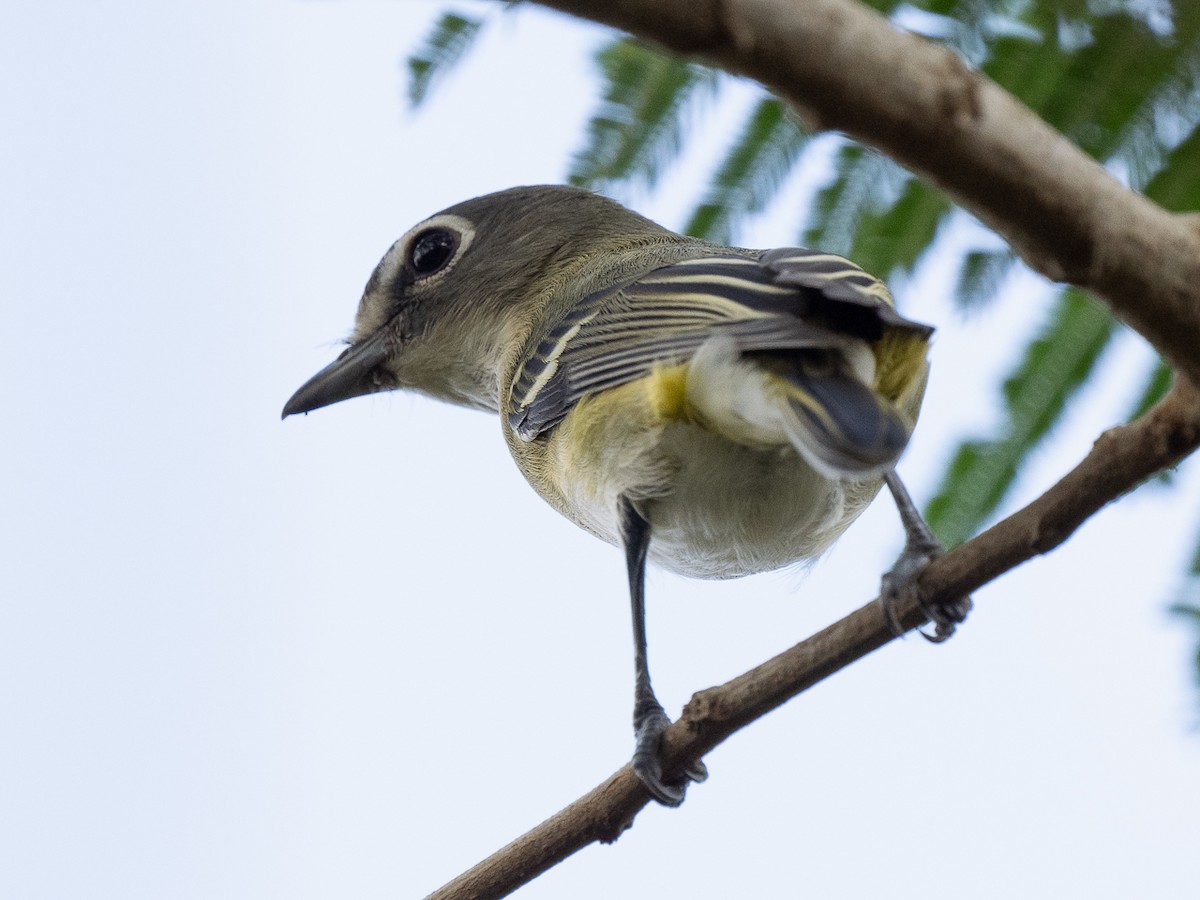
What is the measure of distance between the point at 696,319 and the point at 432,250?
2395 millimetres

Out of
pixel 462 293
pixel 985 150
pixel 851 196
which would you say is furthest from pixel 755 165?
pixel 985 150

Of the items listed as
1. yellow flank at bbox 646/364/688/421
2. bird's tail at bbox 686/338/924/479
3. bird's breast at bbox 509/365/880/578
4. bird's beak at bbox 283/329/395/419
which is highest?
bird's tail at bbox 686/338/924/479

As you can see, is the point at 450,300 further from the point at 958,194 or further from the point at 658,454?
the point at 958,194

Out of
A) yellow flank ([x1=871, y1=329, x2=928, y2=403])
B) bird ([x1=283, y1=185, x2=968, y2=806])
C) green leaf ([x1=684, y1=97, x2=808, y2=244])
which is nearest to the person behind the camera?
bird ([x1=283, y1=185, x2=968, y2=806])

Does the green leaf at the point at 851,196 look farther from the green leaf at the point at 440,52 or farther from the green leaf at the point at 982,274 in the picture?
the green leaf at the point at 440,52

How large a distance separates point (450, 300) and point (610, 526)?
1.58m

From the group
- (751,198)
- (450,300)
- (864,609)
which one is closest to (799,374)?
(864,609)

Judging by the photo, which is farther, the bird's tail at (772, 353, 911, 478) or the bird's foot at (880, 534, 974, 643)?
the bird's foot at (880, 534, 974, 643)

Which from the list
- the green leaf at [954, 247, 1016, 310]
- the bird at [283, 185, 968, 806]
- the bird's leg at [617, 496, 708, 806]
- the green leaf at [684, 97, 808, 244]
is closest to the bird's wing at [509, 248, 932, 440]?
the bird at [283, 185, 968, 806]

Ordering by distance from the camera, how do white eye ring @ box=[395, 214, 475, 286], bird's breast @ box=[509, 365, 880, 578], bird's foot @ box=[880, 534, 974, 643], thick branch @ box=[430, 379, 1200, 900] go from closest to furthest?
thick branch @ box=[430, 379, 1200, 900], bird's foot @ box=[880, 534, 974, 643], bird's breast @ box=[509, 365, 880, 578], white eye ring @ box=[395, 214, 475, 286]

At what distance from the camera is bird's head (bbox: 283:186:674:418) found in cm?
563

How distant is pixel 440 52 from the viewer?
3459 millimetres

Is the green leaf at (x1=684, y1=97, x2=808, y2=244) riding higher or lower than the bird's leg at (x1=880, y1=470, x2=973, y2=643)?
higher

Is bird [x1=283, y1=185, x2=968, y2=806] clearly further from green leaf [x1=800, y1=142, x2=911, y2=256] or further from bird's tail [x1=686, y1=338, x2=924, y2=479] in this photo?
green leaf [x1=800, y1=142, x2=911, y2=256]
